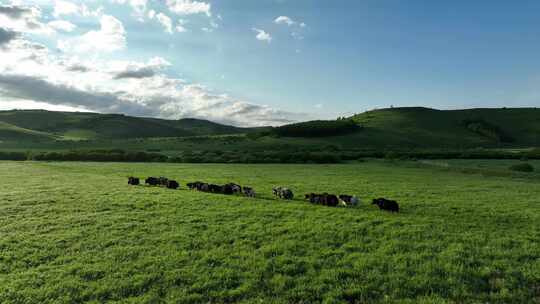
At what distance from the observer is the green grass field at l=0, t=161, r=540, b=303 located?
26.0 ft

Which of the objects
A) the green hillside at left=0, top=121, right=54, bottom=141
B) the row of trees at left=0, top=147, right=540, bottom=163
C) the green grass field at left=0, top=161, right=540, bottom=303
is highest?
the green hillside at left=0, top=121, right=54, bottom=141

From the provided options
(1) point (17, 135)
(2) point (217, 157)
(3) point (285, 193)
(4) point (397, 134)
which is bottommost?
(3) point (285, 193)

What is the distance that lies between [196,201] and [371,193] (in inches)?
503

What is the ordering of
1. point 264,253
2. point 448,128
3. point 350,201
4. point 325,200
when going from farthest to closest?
1. point 448,128
2. point 325,200
3. point 350,201
4. point 264,253

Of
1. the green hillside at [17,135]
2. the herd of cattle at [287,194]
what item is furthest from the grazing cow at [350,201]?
the green hillside at [17,135]

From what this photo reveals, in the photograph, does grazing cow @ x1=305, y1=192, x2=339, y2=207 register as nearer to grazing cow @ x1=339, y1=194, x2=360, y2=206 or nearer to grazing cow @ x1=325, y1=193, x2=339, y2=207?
grazing cow @ x1=325, y1=193, x2=339, y2=207

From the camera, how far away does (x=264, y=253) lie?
34.2ft

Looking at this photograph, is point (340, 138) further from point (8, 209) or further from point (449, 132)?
point (8, 209)

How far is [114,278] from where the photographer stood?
337 inches

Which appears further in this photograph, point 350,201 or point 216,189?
point 216,189

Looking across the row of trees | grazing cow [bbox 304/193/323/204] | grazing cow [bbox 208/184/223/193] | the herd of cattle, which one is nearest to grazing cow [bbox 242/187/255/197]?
the herd of cattle

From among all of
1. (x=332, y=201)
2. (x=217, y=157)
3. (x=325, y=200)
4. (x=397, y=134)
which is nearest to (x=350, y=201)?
(x=332, y=201)

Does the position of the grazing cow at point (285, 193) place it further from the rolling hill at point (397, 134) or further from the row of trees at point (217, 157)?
the rolling hill at point (397, 134)

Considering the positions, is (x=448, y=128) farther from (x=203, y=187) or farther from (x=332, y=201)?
(x=203, y=187)
